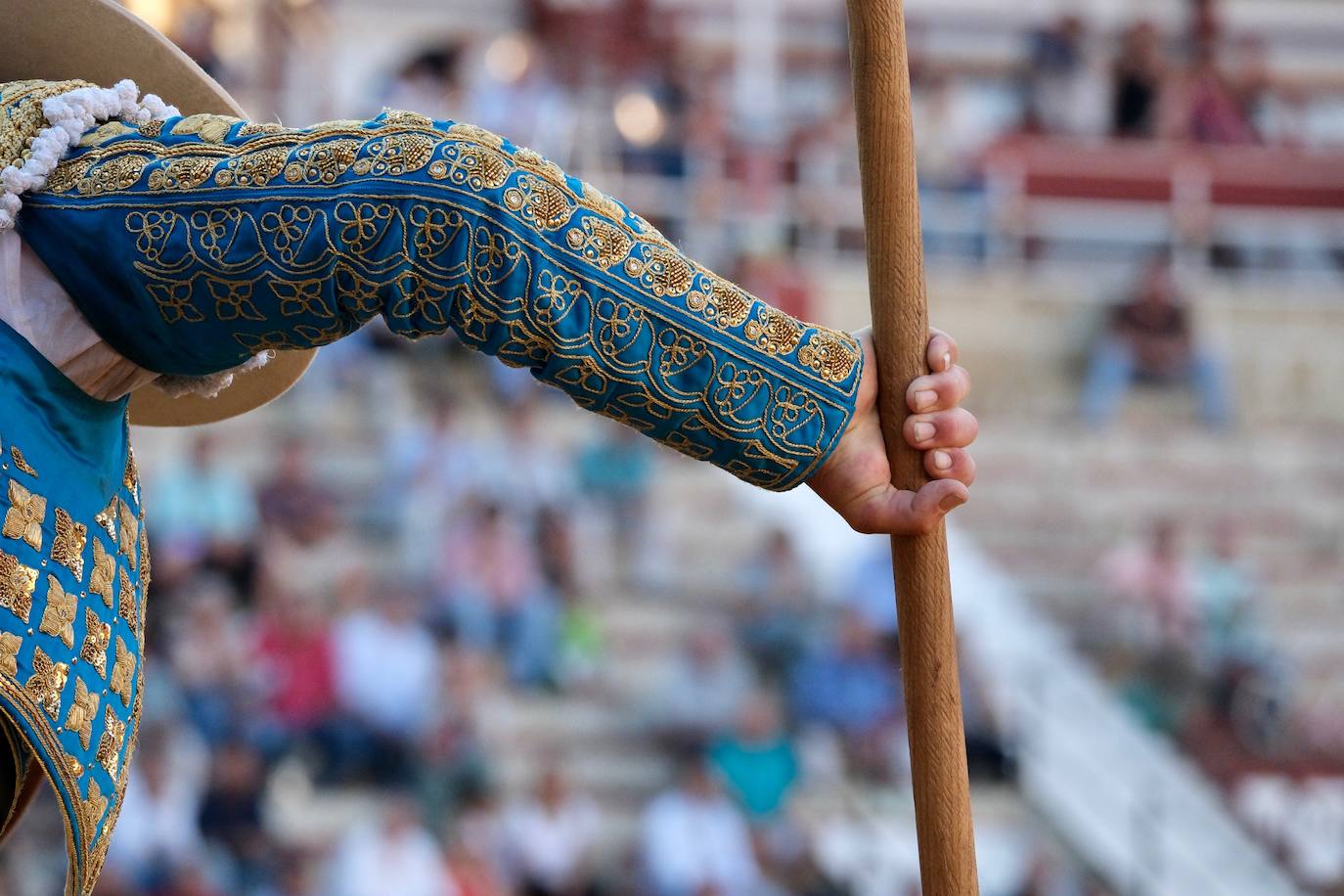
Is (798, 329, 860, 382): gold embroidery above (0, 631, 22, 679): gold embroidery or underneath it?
above

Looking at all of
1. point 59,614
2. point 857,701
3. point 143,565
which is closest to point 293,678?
point 857,701

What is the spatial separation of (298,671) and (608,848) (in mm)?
1303

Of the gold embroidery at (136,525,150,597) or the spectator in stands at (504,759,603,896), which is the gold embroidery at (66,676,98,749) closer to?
the gold embroidery at (136,525,150,597)

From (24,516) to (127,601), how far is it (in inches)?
7.5

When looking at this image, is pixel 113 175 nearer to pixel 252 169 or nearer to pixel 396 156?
pixel 252 169

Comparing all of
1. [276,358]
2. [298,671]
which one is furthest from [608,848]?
[276,358]

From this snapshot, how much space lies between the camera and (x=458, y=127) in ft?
6.01

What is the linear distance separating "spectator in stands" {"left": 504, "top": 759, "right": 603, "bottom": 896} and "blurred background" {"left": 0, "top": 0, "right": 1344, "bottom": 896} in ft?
0.05

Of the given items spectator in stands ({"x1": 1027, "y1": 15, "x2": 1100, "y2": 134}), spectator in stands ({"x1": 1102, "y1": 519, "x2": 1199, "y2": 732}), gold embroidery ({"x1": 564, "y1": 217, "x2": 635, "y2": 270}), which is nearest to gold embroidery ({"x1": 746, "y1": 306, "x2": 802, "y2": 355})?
gold embroidery ({"x1": 564, "y1": 217, "x2": 635, "y2": 270})

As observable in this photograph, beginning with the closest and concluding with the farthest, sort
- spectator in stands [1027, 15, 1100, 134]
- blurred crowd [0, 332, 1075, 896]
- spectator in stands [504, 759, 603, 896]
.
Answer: blurred crowd [0, 332, 1075, 896]
spectator in stands [504, 759, 603, 896]
spectator in stands [1027, 15, 1100, 134]

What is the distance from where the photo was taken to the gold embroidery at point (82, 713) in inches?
74.4

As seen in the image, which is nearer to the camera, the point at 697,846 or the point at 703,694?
the point at 697,846

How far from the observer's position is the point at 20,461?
187 centimetres

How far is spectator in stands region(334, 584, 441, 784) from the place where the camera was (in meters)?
7.47
